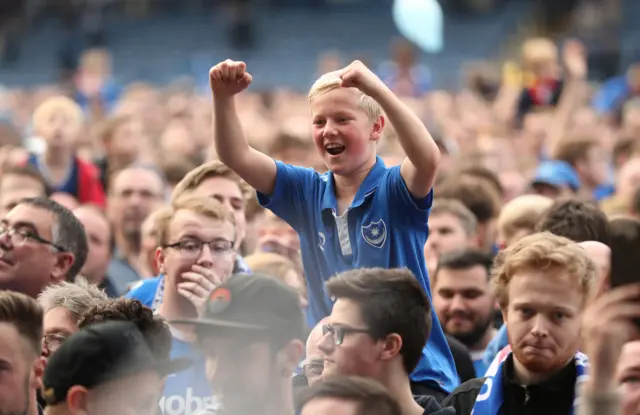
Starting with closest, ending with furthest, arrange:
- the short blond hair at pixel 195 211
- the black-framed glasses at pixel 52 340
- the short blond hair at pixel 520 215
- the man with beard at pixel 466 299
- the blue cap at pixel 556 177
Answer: the black-framed glasses at pixel 52 340 → the short blond hair at pixel 195 211 → the man with beard at pixel 466 299 → the short blond hair at pixel 520 215 → the blue cap at pixel 556 177

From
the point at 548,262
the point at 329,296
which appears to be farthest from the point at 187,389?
the point at 548,262

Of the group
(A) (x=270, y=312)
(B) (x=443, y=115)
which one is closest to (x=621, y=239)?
(A) (x=270, y=312)

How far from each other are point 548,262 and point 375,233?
698 mm

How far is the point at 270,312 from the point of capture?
3.62 meters

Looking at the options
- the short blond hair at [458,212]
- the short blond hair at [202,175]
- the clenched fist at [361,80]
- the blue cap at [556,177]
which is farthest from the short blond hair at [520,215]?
the clenched fist at [361,80]

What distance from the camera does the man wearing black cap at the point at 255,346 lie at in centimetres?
350

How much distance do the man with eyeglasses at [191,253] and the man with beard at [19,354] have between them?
85 centimetres

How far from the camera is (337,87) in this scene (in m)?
4.97

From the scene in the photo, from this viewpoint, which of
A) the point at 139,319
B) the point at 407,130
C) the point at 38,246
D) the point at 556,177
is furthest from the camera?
the point at 556,177

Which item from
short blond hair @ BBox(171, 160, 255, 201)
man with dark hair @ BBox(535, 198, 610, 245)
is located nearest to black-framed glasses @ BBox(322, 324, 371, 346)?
man with dark hair @ BBox(535, 198, 610, 245)

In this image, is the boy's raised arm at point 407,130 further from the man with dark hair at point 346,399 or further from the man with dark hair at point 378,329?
the man with dark hair at point 346,399

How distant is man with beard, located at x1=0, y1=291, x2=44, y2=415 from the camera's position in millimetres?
4008

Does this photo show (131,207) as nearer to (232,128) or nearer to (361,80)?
(232,128)

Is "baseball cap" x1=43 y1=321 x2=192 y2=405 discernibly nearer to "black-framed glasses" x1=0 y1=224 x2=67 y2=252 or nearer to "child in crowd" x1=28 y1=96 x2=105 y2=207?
"black-framed glasses" x1=0 y1=224 x2=67 y2=252
